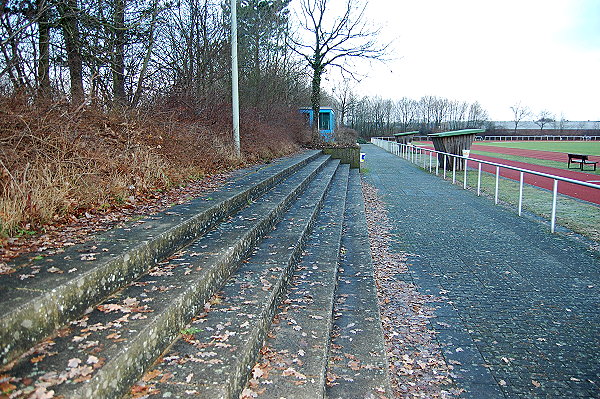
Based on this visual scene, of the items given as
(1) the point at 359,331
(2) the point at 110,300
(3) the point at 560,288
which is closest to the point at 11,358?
(2) the point at 110,300

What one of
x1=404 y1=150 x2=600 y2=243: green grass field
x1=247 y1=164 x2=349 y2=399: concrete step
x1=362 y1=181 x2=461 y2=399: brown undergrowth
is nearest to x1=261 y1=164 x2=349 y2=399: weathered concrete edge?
x1=247 y1=164 x2=349 y2=399: concrete step

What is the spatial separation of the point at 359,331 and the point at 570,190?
11402mm

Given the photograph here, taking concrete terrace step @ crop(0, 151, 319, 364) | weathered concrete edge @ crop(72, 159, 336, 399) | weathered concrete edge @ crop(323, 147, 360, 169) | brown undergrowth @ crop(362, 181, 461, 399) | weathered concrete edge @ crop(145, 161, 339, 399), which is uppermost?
weathered concrete edge @ crop(323, 147, 360, 169)

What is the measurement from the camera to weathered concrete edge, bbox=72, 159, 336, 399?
6.29 ft

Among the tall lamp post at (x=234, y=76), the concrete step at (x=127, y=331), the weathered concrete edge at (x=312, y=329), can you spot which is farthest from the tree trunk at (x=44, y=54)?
the weathered concrete edge at (x=312, y=329)

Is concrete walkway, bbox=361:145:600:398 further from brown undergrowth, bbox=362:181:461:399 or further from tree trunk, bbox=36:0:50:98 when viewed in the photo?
tree trunk, bbox=36:0:50:98

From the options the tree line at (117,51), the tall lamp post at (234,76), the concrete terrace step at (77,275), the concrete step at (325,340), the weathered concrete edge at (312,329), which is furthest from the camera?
the tall lamp post at (234,76)

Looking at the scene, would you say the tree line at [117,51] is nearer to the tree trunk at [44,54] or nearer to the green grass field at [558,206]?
the tree trunk at [44,54]

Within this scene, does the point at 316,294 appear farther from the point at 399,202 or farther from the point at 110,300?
the point at 399,202

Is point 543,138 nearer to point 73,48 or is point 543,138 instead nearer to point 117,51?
point 117,51

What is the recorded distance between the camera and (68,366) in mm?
1946

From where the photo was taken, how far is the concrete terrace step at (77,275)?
2.10 meters

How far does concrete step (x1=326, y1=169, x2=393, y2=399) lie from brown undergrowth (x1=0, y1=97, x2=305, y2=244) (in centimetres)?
251

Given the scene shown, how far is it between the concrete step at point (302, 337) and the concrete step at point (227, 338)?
0.10 meters
